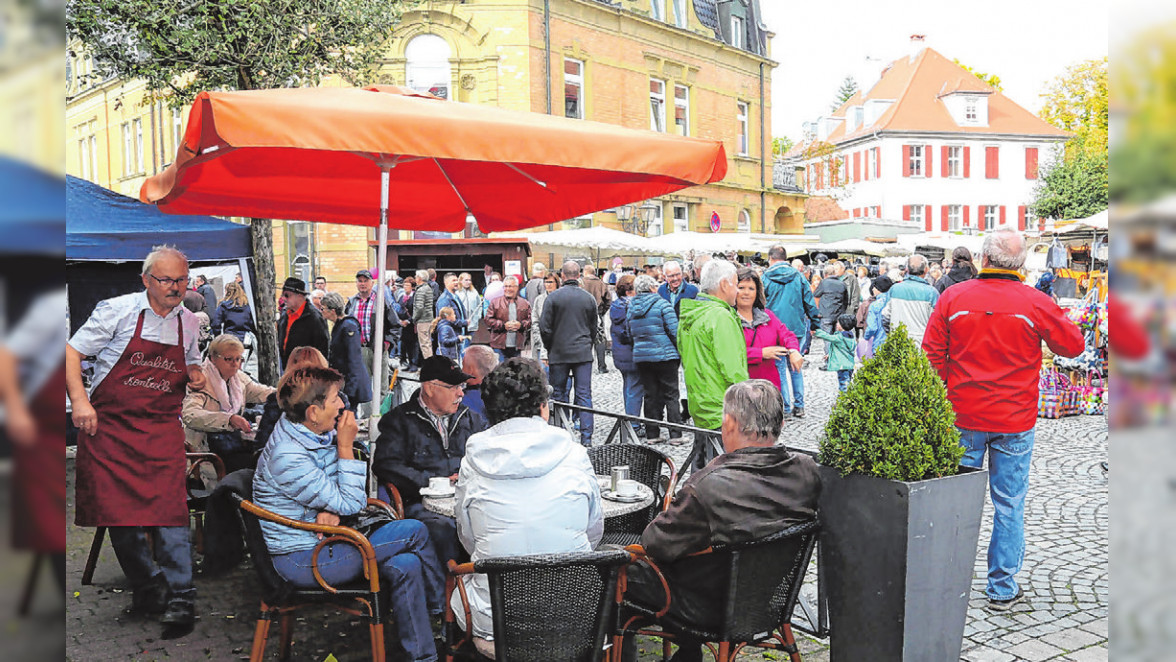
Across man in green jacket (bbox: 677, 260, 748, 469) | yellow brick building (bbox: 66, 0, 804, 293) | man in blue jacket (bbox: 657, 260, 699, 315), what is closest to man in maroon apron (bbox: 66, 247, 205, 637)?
man in green jacket (bbox: 677, 260, 748, 469)

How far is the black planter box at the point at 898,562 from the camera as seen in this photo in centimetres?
361

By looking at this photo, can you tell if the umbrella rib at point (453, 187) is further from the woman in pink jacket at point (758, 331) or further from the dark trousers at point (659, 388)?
the dark trousers at point (659, 388)

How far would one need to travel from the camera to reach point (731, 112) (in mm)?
33906

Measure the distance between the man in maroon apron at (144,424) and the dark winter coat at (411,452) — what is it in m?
1.09

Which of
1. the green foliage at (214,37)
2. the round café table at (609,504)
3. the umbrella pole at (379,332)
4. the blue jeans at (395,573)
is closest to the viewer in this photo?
the blue jeans at (395,573)

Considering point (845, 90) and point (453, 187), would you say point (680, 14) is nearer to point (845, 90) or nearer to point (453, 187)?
point (453, 187)

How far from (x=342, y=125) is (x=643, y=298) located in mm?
6234

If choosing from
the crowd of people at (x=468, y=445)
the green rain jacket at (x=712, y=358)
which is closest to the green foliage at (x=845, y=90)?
the crowd of people at (x=468, y=445)

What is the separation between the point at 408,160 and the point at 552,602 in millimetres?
3213

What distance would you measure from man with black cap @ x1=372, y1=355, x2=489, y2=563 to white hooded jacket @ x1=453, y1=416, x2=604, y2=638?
1.27 m

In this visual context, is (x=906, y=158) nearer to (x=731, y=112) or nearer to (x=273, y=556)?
(x=731, y=112)

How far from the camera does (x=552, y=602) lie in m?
3.33

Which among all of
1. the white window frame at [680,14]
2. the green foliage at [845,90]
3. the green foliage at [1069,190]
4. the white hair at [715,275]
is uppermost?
the green foliage at [845,90]

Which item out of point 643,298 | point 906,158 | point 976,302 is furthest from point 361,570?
point 906,158
